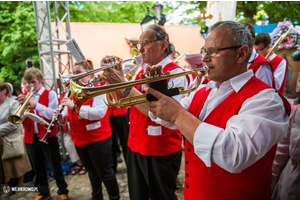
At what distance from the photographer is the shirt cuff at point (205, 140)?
Answer: 3.60 ft

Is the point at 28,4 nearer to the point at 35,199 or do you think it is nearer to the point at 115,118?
the point at 115,118

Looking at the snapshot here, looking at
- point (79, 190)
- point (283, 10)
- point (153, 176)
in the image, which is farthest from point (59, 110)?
point (283, 10)

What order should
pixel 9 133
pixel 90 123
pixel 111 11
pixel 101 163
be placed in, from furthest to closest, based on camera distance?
pixel 111 11 → pixel 9 133 → pixel 90 123 → pixel 101 163

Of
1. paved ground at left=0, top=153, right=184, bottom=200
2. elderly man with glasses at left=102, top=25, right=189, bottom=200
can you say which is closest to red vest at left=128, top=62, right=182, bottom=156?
elderly man with glasses at left=102, top=25, right=189, bottom=200

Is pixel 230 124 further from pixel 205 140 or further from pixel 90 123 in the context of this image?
pixel 90 123

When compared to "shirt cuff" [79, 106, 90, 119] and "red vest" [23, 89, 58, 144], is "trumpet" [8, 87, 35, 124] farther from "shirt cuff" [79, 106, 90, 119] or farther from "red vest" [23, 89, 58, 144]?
"shirt cuff" [79, 106, 90, 119]

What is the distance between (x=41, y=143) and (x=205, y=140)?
330 cm

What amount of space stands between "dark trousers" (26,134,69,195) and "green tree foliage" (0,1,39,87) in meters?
9.26

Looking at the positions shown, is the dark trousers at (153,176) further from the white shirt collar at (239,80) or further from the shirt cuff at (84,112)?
the white shirt collar at (239,80)

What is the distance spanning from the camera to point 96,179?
10.6 feet

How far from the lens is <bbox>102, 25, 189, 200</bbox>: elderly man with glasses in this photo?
2.25m

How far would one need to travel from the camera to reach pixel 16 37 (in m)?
10.7

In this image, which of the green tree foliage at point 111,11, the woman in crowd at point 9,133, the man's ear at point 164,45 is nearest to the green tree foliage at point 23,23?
the green tree foliage at point 111,11

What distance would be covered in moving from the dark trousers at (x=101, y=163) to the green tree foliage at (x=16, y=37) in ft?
33.1
